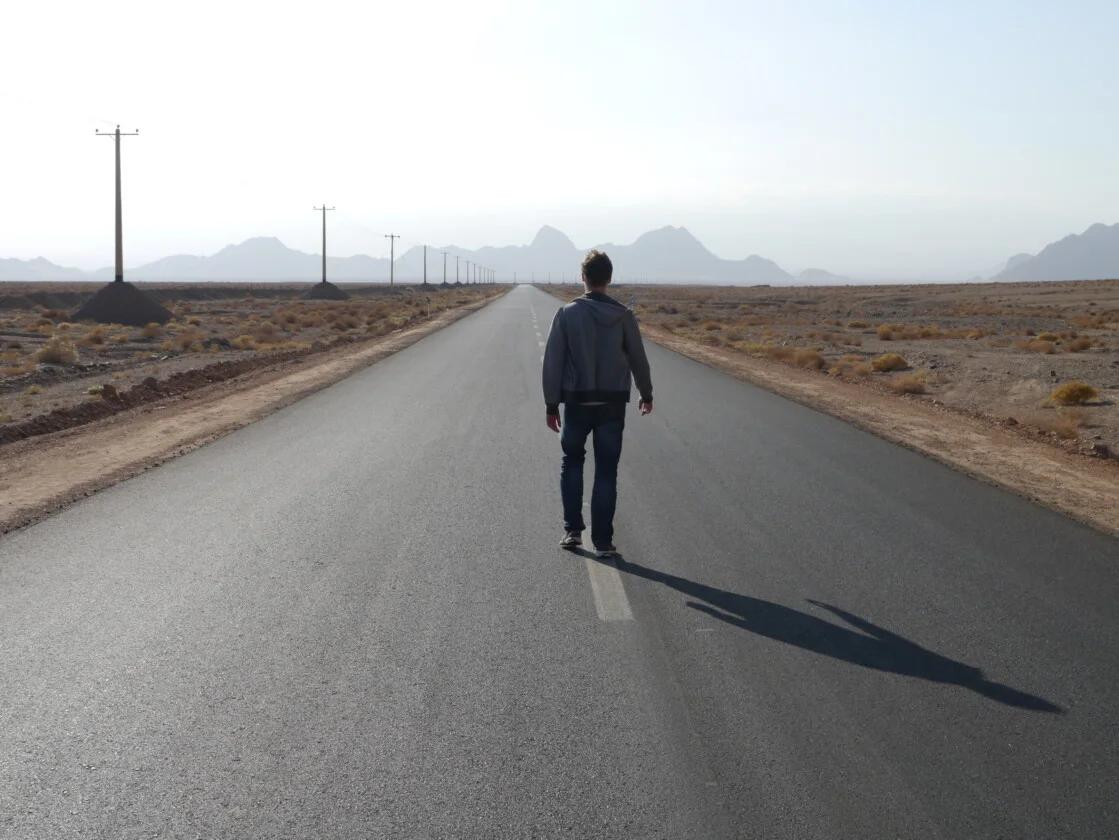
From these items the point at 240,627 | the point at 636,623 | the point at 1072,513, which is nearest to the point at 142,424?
the point at 240,627

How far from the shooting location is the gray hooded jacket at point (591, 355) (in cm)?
671

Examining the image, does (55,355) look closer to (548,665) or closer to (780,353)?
(780,353)

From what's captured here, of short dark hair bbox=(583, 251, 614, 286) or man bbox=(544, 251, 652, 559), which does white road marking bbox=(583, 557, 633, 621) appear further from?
short dark hair bbox=(583, 251, 614, 286)

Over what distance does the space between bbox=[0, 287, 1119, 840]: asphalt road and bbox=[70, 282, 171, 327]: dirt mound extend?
1610 inches

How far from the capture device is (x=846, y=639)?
5254 millimetres

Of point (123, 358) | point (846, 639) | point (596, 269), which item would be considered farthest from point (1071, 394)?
point (123, 358)

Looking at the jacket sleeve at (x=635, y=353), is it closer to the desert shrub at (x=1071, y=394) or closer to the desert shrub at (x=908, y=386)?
the desert shrub at (x=1071, y=394)

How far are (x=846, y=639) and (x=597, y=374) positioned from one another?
2428mm

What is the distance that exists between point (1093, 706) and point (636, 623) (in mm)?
2192

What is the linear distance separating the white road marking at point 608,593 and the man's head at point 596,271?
6.04 feet

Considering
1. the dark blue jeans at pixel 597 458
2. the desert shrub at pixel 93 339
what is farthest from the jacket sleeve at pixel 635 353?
the desert shrub at pixel 93 339

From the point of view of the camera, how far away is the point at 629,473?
9.91m

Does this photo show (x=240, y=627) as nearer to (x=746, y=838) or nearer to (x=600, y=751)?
(x=600, y=751)

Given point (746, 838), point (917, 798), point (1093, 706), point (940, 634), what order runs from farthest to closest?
point (940, 634) < point (1093, 706) < point (917, 798) < point (746, 838)
